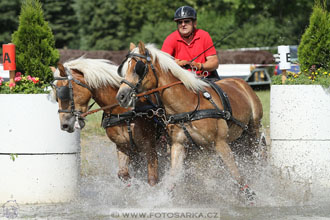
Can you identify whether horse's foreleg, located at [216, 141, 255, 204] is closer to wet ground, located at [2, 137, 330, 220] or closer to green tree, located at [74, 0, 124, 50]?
wet ground, located at [2, 137, 330, 220]

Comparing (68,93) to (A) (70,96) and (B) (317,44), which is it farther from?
(B) (317,44)

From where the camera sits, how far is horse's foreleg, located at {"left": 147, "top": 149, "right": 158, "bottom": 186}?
24.8 feet

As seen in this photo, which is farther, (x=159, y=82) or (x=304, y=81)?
(x=304, y=81)

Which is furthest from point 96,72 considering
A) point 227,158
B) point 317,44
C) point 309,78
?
point 317,44

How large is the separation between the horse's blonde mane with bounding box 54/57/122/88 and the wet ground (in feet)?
4.19

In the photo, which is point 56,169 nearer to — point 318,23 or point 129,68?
point 129,68

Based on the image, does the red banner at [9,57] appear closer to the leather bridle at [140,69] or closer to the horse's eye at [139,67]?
the leather bridle at [140,69]

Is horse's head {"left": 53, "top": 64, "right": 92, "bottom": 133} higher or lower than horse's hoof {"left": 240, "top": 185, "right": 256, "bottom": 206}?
higher

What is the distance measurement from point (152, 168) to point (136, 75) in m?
1.44

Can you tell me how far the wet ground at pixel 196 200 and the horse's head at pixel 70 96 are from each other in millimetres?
1052

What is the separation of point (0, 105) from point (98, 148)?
3793 mm

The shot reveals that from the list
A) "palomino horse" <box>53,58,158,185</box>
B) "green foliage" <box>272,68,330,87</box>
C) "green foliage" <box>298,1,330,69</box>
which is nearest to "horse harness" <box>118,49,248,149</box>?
"palomino horse" <box>53,58,158,185</box>

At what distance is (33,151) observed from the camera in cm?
783

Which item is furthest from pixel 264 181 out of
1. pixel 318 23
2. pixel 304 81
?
pixel 318 23
